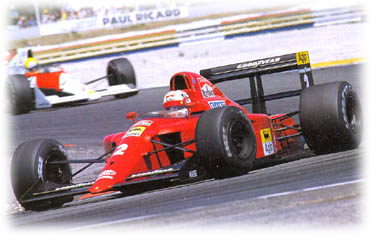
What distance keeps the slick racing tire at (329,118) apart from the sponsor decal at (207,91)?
3.52ft

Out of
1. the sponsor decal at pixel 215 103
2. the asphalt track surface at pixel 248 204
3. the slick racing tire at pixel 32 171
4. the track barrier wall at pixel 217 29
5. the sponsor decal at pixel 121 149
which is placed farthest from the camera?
the track barrier wall at pixel 217 29

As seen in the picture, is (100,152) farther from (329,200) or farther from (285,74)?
(329,200)

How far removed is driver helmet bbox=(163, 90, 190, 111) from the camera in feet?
24.3

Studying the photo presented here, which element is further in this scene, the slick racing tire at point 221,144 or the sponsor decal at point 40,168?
the sponsor decal at point 40,168

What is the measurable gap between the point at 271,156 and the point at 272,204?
10.4 feet

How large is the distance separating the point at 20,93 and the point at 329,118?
926 cm

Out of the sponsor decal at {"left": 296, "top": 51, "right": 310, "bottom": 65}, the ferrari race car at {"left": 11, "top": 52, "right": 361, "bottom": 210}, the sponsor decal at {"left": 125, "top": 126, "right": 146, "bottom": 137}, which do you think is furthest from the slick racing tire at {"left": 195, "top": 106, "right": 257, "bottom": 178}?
the sponsor decal at {"left": 296, "top": 51, "right": 310, "bottom": 65}

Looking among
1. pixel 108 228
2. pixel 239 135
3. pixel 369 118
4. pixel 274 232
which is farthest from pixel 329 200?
pixel 369 118

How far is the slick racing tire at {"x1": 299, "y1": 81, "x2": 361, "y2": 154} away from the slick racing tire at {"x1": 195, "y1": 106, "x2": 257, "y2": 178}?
108 centimetres

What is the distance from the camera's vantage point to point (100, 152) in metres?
10.6

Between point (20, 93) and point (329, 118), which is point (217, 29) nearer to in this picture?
point (20, 93)

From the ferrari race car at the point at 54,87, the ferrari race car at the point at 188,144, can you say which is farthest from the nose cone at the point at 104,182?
the ferrari race car at the point at 54,87

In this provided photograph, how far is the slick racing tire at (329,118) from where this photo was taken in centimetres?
719

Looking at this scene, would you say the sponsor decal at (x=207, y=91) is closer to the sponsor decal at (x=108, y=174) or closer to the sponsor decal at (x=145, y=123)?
the sponsor decal at (x=145, y=123)
